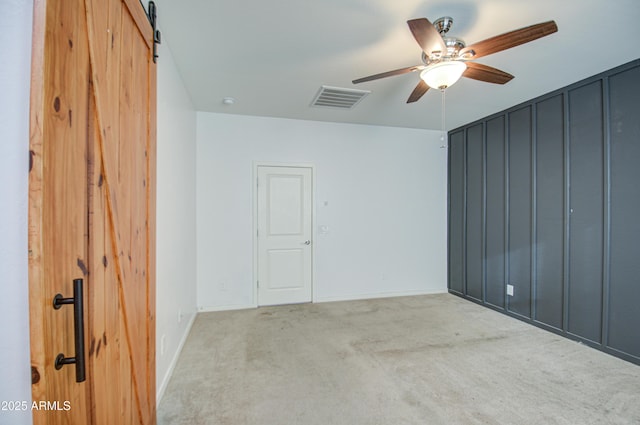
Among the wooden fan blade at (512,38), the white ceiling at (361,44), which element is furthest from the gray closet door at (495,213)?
the wooden fan blade at (512,38)

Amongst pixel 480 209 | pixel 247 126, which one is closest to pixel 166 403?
pixel 247 126

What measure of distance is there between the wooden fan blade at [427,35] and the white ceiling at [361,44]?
0.92ft

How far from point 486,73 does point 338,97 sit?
5.38 ft

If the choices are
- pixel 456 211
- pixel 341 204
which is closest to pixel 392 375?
pixel 341 204

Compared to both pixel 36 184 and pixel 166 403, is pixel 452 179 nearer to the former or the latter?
pixel 166 403

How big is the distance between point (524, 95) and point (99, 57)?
3.99 metres

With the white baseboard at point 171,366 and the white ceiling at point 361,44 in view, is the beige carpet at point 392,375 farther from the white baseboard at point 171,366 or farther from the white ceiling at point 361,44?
the white ceiling at point 361,44

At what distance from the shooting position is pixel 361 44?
2305 millimetres

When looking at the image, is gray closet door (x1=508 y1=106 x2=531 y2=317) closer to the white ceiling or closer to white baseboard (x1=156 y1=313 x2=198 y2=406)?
the white ceiling

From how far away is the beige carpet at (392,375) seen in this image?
1.92 meters

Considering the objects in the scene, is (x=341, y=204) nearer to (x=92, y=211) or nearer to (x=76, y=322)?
(x=92, y=211)

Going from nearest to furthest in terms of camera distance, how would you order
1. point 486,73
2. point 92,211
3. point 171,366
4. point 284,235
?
point 92,211 < point 486,73 < point 171,366 < point 284,235

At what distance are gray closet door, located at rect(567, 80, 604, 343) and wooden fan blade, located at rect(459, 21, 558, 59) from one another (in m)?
1.87

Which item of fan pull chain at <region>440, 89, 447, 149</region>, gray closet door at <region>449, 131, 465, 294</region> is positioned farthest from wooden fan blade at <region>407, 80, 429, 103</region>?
gray closet door at <region>449, 131, 465, 294</region>
